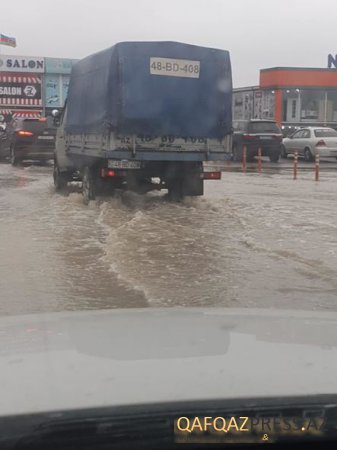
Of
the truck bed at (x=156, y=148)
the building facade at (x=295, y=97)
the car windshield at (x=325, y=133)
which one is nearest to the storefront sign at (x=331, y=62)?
the building facade at (x=295, y=97)

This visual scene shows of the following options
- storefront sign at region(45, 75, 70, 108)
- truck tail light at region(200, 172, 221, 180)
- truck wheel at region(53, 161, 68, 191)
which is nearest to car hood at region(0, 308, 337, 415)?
truck tail light at region(200, 172, 221, 180)

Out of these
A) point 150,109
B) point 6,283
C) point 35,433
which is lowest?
point 6,283

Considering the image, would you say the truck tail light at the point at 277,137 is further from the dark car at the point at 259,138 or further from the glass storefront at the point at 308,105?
the glass storefront at the point at 308,105

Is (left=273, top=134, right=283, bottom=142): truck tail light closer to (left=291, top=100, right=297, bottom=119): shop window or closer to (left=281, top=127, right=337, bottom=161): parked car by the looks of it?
(left=281, top=127, right=337, bottom=161): parked car

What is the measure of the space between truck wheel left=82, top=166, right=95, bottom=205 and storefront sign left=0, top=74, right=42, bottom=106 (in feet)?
98.9

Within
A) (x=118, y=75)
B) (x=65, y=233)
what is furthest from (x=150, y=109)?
(x=65, y=233)

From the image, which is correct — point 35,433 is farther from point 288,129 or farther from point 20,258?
point 288,129

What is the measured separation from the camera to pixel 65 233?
9.40m

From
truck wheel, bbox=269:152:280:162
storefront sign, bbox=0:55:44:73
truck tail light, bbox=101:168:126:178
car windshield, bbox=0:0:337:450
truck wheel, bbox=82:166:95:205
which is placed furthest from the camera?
storefront sign, bbox=0:55:44:73

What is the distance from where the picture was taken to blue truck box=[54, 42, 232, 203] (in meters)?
11.2

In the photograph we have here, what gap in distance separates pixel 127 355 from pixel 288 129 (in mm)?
36746

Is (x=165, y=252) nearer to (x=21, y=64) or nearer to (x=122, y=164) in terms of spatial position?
(x=122, y=164)

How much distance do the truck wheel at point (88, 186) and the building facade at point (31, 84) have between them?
2904 centimetres

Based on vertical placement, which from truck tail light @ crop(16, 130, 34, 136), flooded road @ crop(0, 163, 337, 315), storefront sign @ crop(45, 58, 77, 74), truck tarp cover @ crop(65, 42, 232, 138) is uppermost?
storefront sign @ crop(45, 58, 77, 74)
